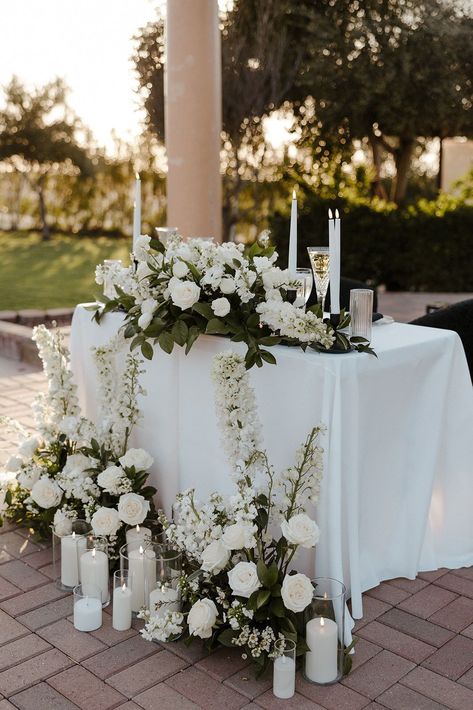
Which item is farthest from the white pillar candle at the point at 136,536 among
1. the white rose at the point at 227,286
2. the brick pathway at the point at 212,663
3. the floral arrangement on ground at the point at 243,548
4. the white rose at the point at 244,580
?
the white rose at the point at 227,286

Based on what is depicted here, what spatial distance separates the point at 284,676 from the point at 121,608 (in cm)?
64

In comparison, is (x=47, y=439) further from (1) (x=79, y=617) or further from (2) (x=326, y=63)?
(2) (x=326, y=63)

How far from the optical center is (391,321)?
3.40m

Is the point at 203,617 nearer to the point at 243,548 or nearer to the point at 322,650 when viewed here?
the point at 243,548

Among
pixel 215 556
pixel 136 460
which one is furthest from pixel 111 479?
pixel 215 556

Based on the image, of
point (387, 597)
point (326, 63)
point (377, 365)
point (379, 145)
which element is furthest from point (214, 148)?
point (379, 145)

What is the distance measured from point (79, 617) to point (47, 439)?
0.94 meters

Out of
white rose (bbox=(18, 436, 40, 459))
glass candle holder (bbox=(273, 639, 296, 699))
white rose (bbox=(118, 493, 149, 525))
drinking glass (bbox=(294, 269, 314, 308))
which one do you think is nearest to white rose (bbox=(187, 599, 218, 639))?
glass candle holder (bbox=(273, 639, 296, 699))

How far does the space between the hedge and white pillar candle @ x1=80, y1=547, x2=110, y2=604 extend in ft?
24.7

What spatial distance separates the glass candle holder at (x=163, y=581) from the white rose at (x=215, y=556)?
0.24 meters

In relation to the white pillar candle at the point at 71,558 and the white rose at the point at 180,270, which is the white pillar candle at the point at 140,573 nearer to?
the white pillar candle at the point at 71,558

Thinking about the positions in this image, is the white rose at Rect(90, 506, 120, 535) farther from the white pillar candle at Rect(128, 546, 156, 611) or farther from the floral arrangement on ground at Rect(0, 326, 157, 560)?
the white pillar candle at Rect(128, 546, 156, 611)

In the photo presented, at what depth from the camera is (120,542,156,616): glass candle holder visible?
2.85 m

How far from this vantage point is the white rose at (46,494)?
10.7 ft
